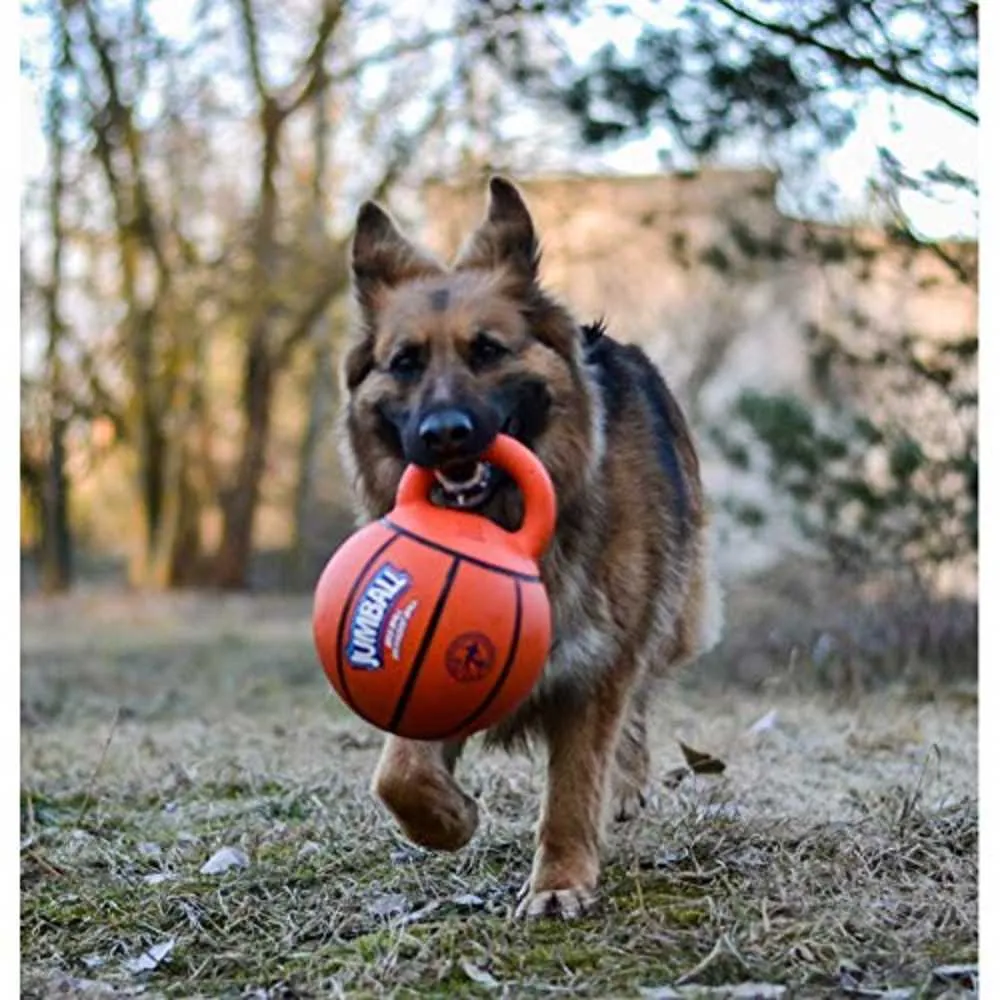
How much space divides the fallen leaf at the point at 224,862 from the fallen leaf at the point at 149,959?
0.65 metres

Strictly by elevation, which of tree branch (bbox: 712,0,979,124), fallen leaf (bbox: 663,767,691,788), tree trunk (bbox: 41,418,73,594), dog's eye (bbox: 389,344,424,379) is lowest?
tree trunk (bbox: 41,418,73,594)

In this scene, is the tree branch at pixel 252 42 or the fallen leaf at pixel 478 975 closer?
the fallen leaf at pixel 478 975

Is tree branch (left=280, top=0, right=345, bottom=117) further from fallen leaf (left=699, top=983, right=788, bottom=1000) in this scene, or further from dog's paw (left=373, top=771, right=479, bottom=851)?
fallen leaf (left=699, top=983, right=788, bottom=1000)

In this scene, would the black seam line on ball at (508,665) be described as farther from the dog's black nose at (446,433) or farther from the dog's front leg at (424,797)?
the dog's front leg at (424,797)

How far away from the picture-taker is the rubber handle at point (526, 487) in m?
3.92

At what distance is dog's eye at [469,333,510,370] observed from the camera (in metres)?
4.21

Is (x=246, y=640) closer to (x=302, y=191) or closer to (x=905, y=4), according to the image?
(x=302, y=191)

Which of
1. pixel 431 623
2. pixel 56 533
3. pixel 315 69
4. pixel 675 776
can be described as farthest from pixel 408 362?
pixel 56 533

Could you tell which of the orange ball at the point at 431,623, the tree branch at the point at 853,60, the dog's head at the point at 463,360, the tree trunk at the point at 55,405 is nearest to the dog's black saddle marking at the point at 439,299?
the dog's head at the point at 463,360

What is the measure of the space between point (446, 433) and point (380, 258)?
3.19ft

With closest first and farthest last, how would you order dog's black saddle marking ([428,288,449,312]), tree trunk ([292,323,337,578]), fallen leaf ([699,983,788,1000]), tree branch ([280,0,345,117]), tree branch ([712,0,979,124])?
fallen leaf ([699,983,788,1000]) → dog's black saddle marking ([428,288,449,312]) → tree branch ([712,0,979,124]) → tree branch ([280,0,345,117]) → tree trunk ([292,323,337,578])

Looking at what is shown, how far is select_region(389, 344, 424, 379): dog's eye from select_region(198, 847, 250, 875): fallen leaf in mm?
1528

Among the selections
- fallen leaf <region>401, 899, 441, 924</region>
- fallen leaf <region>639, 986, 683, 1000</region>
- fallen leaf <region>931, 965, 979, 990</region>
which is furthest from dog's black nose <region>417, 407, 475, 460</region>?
fallen leaf <region>931, 965, 979, 990</region>

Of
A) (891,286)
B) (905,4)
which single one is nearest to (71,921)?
(905,4)
